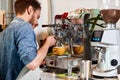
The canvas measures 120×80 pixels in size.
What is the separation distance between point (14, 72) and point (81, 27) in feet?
2.25

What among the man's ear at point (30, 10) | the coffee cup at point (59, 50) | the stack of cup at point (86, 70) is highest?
the man's ear at point (30, 10)

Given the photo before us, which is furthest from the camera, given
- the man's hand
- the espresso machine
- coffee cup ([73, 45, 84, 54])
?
coffee cup ([73, 45, 84, 54])

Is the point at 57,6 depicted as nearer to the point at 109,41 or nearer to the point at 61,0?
the point at 61,0

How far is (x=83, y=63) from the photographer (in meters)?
1.55

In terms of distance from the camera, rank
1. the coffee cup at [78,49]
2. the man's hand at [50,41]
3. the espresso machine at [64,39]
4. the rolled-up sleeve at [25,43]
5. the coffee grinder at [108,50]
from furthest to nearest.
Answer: the coffee cup at [78,49], the man's hand at [50,41], the espresso machine at [64,39], the rolled-up sleeve at [25,43], the coffee grinder at [108,50]

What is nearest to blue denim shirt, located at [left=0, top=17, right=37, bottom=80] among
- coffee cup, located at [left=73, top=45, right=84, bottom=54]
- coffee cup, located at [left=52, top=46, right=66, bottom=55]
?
coffee cup, located at [left=52, top=46, right=66, bottom=55]

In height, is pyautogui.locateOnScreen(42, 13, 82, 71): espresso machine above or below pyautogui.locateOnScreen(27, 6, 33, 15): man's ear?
below

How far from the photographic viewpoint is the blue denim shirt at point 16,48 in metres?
1.68

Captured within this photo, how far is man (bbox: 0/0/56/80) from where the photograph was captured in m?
1.69

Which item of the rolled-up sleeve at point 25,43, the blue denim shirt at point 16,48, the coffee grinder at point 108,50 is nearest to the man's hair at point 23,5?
the blue denim shirt at point 16,48

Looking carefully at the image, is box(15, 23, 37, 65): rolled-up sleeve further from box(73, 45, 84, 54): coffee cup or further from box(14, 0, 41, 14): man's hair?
box(73, 45, 84, 54): coffee cup

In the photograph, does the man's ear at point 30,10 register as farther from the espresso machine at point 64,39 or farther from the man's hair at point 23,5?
the espresso machine at point 64,39

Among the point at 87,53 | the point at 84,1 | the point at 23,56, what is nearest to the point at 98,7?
the point at 84,1

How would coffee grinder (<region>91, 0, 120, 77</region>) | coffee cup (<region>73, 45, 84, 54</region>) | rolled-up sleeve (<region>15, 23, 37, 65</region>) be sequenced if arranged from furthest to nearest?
coffee cup (<region>73, 45, 84, 54</region>) < rolled-up sleeve (<region>15, 23, 37, 65</region>) < coffee grinder (<region>91, 0, 120, 77</region>)
